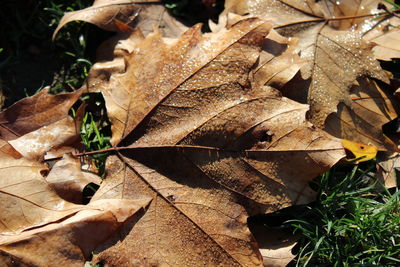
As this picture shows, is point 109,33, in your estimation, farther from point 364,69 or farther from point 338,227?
point 338,227

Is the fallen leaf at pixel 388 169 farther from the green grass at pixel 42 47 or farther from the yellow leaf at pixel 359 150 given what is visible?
the green grass at pixel 42 47

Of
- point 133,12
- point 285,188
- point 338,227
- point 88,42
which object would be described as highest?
point 133,12

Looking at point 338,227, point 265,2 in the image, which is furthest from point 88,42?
point 338,227

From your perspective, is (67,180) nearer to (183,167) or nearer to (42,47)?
(183,167)

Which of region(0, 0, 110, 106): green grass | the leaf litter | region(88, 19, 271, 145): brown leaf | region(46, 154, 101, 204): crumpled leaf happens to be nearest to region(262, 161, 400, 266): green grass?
the leaf litter

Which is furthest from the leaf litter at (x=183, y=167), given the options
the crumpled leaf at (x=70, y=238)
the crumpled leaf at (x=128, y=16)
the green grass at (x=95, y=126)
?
the crumpled leaf at (x=128, y=16)
